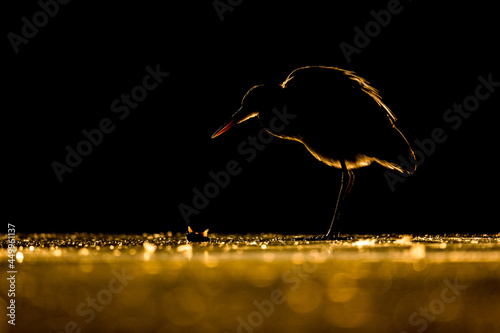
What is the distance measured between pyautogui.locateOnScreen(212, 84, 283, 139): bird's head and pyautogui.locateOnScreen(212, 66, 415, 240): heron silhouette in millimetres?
61

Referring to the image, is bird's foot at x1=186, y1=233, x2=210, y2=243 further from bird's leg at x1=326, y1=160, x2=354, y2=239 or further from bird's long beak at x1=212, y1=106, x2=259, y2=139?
bird's long beak at x1=212, y1=106, x2=259, y2=139

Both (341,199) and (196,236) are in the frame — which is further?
(341,199)

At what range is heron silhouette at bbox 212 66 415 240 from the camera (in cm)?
566

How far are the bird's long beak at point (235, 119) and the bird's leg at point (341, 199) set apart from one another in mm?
1014

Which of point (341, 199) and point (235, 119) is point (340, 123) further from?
point (235, 119)

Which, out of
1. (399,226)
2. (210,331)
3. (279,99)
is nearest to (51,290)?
(210,331)

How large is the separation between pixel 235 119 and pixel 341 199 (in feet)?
4.23

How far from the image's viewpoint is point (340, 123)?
5.66 meters

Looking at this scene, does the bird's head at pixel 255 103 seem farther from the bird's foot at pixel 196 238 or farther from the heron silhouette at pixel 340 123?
the bird's foot at pixel 196 238

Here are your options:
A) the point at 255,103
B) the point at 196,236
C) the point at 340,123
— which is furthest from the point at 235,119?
the point at 196,236

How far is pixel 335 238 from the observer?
5.58 meters

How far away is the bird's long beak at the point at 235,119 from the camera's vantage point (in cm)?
636

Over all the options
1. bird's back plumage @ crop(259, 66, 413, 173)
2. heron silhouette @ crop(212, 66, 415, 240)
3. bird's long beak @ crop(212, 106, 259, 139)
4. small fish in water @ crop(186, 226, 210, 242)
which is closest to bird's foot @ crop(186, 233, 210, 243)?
small fish in water @ crop(186, 226, 210, 242)

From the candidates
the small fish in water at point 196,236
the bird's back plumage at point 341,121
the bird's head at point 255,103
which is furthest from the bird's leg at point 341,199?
the small fish in water at point 196,236
